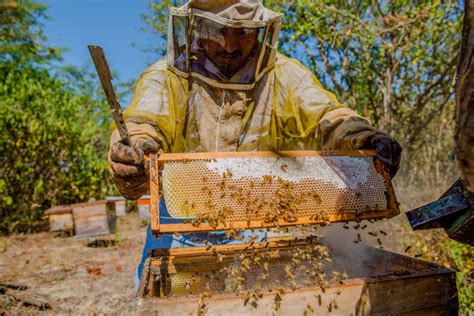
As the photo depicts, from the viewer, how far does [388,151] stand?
2287mm

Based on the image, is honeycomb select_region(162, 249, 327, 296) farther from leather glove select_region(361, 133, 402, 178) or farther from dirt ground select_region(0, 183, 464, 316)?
leather glove select_region(361, 133, 402, 178)

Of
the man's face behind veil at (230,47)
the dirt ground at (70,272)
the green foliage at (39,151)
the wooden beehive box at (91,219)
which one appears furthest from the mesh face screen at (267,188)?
the green foliage at (39,151)

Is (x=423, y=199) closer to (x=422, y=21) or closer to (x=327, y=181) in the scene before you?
(x=422, y=21)

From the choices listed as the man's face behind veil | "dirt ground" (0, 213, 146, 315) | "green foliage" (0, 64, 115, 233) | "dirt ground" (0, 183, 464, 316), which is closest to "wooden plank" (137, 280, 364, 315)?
"dirt ground" (0, 183, 464, 316)

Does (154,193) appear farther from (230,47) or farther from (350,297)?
(230,47)

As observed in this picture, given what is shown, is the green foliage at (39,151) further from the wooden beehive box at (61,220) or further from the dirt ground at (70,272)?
the dirt ground at (70,272)

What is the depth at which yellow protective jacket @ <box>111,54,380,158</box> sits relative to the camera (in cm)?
273

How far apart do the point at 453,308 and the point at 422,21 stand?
683cm

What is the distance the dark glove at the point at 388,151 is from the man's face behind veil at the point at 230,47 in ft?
3.94

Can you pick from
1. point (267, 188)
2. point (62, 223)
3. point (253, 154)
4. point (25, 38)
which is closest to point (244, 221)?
point (267, 188)

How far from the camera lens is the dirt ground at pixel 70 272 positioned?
4.57 metres

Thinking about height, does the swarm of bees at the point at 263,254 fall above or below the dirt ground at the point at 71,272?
above

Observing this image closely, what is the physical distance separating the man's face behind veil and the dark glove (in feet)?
3.94

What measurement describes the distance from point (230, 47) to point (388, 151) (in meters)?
1.34
